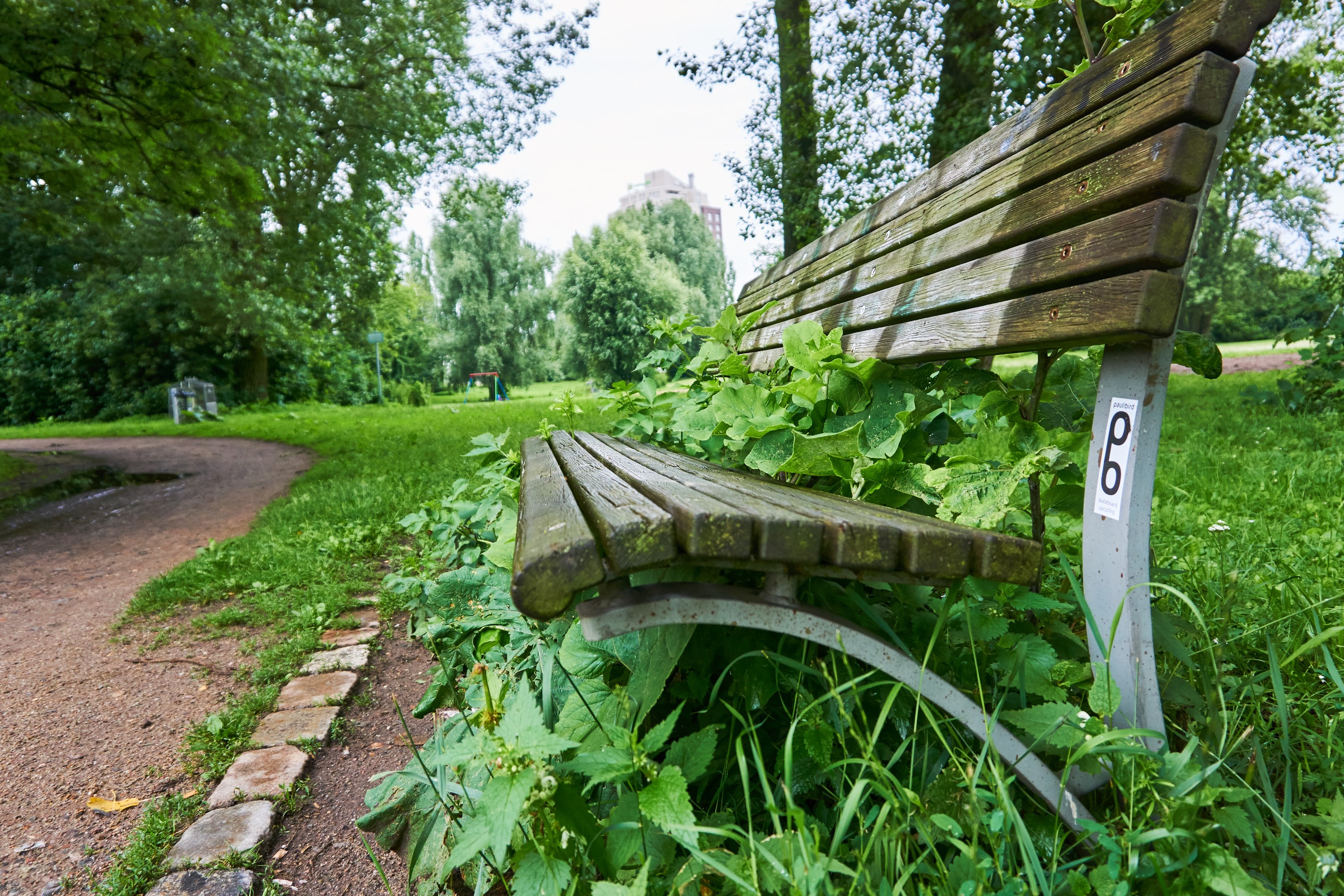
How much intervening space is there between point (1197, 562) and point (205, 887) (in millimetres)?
2688

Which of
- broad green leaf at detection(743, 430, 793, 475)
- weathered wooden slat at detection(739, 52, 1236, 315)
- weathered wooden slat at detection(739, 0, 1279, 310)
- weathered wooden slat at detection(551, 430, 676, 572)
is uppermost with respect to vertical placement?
weathered wooden slat at detection(739, 0, 1279, 310)

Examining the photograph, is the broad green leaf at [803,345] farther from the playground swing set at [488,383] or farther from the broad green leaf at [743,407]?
the playground swing set at [488,383]

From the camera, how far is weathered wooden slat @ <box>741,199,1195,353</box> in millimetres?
920

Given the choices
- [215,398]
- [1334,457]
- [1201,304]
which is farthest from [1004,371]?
[1201,304]

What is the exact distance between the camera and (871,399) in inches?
63.2

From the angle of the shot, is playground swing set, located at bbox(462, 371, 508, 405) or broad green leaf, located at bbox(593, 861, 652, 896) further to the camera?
playground swing set, located at bbox(462, 371, 508, 405)

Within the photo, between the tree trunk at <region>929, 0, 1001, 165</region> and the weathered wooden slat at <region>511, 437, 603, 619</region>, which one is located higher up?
the tree trunk at <region>929, 0, 1001, 165</region>

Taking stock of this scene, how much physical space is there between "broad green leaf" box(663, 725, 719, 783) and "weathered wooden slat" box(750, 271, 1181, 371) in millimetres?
796

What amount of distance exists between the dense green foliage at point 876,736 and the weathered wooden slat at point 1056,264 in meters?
0.20

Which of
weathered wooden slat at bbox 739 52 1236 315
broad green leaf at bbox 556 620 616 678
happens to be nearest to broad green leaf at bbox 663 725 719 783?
broad green leaf at bbox 556 620 616 678

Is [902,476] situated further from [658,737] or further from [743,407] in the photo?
[658,737]

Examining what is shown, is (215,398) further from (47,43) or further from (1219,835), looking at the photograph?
(1219,835)

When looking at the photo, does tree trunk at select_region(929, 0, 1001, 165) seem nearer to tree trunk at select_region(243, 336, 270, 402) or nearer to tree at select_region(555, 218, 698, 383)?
tree trunk at select_region(243, 336, 270, 402)

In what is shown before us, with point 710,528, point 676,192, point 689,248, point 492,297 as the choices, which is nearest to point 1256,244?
A: point 689,248
